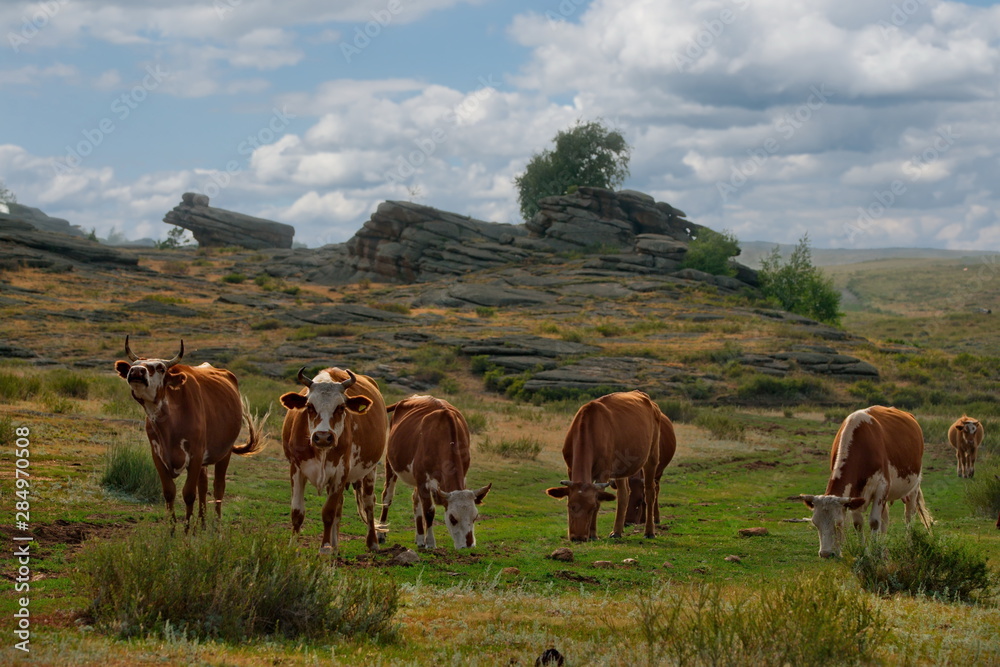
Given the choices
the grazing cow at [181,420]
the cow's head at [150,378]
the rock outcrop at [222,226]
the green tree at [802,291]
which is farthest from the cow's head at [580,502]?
the rock outcrop at [222,226]

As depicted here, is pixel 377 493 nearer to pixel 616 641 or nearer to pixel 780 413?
pixel 616 641

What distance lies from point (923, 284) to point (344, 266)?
123410 millimetres

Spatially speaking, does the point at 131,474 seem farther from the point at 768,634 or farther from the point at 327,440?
the point at 768,634

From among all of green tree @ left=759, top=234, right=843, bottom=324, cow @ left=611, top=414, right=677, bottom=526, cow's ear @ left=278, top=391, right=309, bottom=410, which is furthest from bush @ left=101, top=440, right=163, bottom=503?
green tree @ left=759, top=234, right=843, bottom=324

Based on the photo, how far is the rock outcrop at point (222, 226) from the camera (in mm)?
105062

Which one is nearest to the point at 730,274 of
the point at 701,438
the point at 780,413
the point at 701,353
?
the point at 701,353

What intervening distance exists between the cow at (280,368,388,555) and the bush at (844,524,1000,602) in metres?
5.89

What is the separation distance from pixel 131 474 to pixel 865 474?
11222mm

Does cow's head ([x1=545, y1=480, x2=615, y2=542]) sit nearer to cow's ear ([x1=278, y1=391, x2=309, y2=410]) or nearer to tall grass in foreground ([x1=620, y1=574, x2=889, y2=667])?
cow's ear ([x1=278, y1=391, x2=309, y2=410])

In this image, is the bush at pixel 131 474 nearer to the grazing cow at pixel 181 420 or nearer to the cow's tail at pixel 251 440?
the cow's tail at pixel 251 440

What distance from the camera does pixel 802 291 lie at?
7600cm

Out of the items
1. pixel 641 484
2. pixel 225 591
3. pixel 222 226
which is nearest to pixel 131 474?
pixel 225 591

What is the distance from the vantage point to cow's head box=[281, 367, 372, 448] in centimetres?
1019

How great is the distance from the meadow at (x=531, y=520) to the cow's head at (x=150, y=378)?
163cm
